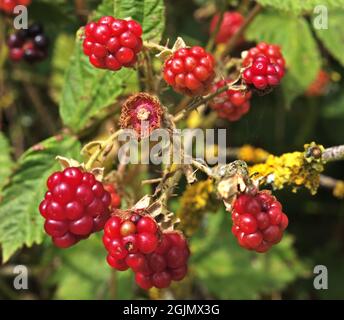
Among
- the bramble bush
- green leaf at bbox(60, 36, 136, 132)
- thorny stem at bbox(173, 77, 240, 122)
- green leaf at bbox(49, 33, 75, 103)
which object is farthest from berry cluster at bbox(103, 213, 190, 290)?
green leaf at bbox(49, 33, 75, 103)

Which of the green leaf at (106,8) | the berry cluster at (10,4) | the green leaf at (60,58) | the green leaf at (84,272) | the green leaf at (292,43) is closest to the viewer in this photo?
the green leaf at (106,8)

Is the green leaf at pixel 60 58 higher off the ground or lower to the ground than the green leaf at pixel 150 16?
Result: lower

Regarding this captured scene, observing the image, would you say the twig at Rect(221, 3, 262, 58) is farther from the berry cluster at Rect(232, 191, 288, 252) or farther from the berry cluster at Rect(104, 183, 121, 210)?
the berry cluster at Rect(232, 191, 288, 252)

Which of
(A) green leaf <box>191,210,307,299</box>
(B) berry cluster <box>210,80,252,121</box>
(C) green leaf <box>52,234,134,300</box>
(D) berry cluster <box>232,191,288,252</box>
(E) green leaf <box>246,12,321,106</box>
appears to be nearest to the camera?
(D) berry cluster <box>232,191,288,252</box>

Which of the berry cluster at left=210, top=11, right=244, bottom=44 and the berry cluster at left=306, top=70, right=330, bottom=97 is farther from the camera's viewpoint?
the berry cluster at left=306, top=70, right=330, bottom=97

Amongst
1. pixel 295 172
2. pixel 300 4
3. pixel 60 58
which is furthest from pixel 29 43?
pixel 295 172

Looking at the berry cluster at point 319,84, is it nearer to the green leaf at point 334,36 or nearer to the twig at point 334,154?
the green leaf at point 334,36

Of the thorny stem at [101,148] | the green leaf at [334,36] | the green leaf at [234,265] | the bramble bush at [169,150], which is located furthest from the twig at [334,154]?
the green leaf at [234,265]
